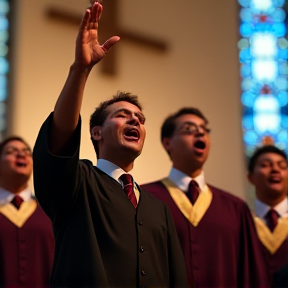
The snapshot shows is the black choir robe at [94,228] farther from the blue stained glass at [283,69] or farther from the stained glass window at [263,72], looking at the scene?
the blue stained glass at [283,69]

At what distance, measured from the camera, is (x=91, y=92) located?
4383 mm

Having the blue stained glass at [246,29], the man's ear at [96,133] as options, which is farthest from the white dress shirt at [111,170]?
the blue stained glass at [246,29]

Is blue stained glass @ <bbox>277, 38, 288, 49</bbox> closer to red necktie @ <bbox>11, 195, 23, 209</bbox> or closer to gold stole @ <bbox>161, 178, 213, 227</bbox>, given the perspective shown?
gold stole @ <bbox>161, 178, 213, 227</bbox>

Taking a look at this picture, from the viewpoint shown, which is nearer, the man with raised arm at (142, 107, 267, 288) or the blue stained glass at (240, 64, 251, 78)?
the man with raised arm at (142, 107, 267, 288)

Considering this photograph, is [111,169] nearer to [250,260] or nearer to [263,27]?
[250,260]

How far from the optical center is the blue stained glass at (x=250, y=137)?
5.06 meters

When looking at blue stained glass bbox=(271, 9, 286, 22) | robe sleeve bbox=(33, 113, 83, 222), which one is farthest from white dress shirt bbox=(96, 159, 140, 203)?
blue stained glass bbox=(271, 9, 286, 22)

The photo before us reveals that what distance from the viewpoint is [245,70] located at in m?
5.22

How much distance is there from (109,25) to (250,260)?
6.85 feet

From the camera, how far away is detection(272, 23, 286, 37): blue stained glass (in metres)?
5.36

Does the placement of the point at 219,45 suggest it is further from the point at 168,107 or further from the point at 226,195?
the point at 226,195

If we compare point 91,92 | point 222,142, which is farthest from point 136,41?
point 222,142

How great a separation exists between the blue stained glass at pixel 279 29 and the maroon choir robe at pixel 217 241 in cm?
250

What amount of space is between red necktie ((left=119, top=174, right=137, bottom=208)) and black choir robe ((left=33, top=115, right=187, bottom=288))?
30 millimetres
